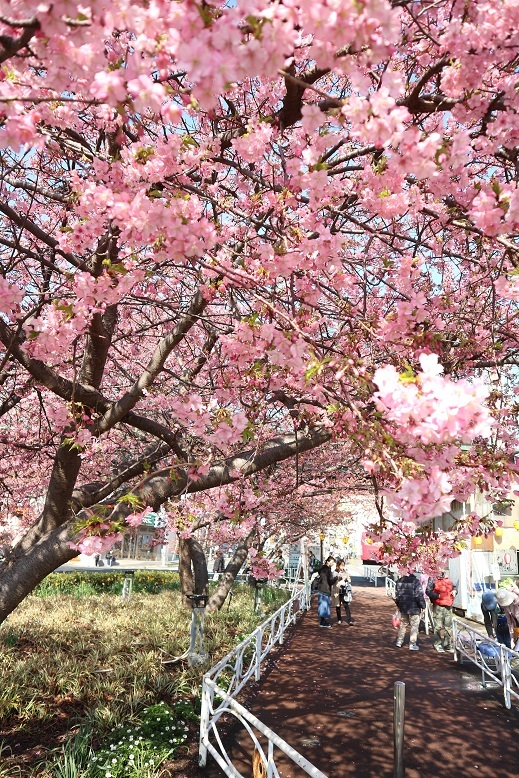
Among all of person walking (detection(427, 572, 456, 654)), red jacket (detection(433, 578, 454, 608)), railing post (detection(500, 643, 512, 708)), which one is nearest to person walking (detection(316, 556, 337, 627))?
person walking (detection(427, 572, 456, 654))

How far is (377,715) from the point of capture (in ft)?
21.6

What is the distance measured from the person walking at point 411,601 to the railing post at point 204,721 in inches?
224

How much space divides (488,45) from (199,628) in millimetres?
7637

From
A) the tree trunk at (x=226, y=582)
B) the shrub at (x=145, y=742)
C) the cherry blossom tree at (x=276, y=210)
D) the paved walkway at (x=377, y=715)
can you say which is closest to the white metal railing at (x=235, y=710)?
the paved walkway at (x=377, y=715)

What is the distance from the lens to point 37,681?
633 centimetres

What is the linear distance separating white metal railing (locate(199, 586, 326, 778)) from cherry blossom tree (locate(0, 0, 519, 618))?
1.59 meters

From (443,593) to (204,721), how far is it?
21.1 feet

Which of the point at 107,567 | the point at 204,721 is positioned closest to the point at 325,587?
the point at 204,721

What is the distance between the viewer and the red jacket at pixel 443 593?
10.2m

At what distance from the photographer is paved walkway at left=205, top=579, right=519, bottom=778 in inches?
206

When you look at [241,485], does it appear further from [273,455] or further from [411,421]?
[411,421]

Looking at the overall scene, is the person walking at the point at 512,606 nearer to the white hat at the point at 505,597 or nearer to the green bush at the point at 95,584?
the white hat at the point at 505,597

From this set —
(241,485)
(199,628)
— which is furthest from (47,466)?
(241,485)

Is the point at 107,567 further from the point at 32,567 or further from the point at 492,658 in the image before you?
the point at 32,567
